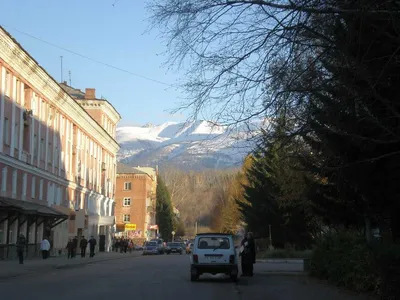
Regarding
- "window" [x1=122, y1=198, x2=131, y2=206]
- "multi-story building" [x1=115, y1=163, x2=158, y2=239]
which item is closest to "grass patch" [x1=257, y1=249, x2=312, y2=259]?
"multi-story building" [x1=115, y1=163, x2=158, y2=239]

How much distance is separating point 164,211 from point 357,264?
103332 mm

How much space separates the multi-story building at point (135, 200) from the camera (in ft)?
348

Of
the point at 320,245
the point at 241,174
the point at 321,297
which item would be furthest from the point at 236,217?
the point at 321,297

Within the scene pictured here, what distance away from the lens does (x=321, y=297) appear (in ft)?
54.9

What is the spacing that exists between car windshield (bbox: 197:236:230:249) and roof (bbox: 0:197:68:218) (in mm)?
17199

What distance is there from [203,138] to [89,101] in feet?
201

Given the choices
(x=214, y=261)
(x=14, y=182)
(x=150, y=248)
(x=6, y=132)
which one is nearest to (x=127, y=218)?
(x=150, y=248)

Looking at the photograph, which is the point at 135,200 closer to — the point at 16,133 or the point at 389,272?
the point at 16,133

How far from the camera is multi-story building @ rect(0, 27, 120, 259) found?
39166 mm

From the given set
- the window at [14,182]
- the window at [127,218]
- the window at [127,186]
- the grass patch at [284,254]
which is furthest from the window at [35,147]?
the window at [127,218]

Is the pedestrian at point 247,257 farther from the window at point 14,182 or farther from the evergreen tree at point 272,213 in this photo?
the window at point 14,182

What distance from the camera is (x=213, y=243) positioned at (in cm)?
2284

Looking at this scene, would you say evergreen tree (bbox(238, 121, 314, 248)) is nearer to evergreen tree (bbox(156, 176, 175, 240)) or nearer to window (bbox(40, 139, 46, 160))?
window (bbox(40, 139, 46, 160))

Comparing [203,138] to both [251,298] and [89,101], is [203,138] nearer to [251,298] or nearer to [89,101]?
[251,298]
